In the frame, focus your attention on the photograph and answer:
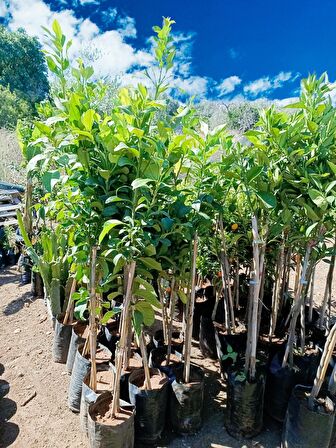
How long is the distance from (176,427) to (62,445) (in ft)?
2.16

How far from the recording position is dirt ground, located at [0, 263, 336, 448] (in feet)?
6.13

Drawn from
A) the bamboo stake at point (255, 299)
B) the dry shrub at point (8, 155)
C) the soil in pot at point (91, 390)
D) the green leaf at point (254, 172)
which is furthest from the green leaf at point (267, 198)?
the dry shrub at point (8, 155)

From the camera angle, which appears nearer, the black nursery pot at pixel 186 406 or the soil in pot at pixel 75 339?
the black nursery pot at pixel 186 406

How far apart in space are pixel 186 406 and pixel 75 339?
0.94 metres

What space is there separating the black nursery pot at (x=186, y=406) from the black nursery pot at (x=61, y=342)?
102cm

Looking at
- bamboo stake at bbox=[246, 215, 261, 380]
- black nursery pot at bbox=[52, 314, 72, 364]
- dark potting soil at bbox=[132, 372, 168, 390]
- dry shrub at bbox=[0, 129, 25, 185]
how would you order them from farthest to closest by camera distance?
dry shrub at bbox=[0, 129, 25, 185], black nursery pot at bbox=[52, 314, 72, 364], dark potting soil at bbox=[132, 372, 168, 390], bamboo stake at bbox=[246, 215, 261, 380]

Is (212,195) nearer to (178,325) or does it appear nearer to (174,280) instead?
(174,280)

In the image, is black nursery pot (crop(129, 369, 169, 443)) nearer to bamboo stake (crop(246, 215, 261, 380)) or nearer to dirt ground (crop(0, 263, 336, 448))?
dirt ground (crop(0, 263, 336, 448))

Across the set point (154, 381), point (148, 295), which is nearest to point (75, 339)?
point (154, 381)

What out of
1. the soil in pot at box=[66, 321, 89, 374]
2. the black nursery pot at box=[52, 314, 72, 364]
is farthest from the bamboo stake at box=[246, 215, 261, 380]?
the black nursery pot at box=[52, 314, 72, 364]

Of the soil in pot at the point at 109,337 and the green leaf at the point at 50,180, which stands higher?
the green leaf at the point at 50,180

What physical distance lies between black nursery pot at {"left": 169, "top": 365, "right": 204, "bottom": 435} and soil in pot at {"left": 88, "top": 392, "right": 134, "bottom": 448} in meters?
0.28

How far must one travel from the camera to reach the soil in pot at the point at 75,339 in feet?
7.66

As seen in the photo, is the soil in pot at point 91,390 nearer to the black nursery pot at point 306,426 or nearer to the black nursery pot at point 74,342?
the black nursery pot at point 74,342
